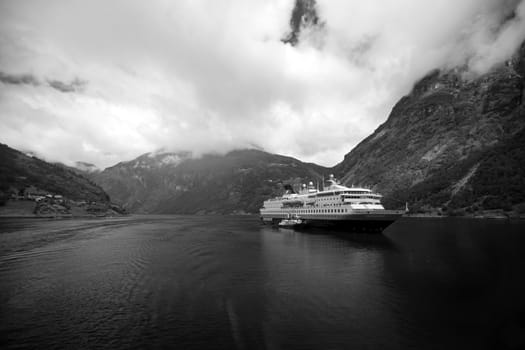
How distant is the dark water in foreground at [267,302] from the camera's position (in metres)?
20.4

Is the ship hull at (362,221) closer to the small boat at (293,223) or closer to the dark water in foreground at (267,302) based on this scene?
the small boat at (293,223)

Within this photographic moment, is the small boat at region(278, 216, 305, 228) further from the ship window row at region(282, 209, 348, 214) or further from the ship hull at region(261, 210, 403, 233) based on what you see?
the ship hull at region(261, 210, 403, 233)

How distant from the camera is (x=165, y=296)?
2964 cm

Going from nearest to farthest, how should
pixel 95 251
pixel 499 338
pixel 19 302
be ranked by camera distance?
pixel 499 338
pixel 19 302
pixel 95 251

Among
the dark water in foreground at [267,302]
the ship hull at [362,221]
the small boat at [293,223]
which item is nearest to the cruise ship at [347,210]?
the ship hull at [362,221]

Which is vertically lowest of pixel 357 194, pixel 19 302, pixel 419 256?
pixel 19 302

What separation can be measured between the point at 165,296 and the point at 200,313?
6.72 metres

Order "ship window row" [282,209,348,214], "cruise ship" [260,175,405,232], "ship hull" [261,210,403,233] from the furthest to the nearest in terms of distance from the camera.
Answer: "ship window row" [282,209,348,214], "cruise ship" [260,175,405,232], "ship hull" [261,210,403,233]

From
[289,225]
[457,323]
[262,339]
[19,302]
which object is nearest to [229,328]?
[262,339]

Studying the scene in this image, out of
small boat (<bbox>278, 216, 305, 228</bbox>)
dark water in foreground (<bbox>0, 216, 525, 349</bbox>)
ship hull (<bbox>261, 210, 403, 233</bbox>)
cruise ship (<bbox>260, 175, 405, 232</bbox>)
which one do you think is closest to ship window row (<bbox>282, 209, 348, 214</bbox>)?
cruise ship (<bbox>260, 175, 405, 232</bbox>)

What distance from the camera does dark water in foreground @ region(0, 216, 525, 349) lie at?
66.8 feet

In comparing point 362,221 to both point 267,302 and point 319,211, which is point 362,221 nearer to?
point 319,211

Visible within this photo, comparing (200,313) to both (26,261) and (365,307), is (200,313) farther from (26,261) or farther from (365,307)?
(26,261)

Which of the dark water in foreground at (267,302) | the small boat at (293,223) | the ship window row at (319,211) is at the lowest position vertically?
the dark water in foreground at (267,302)
